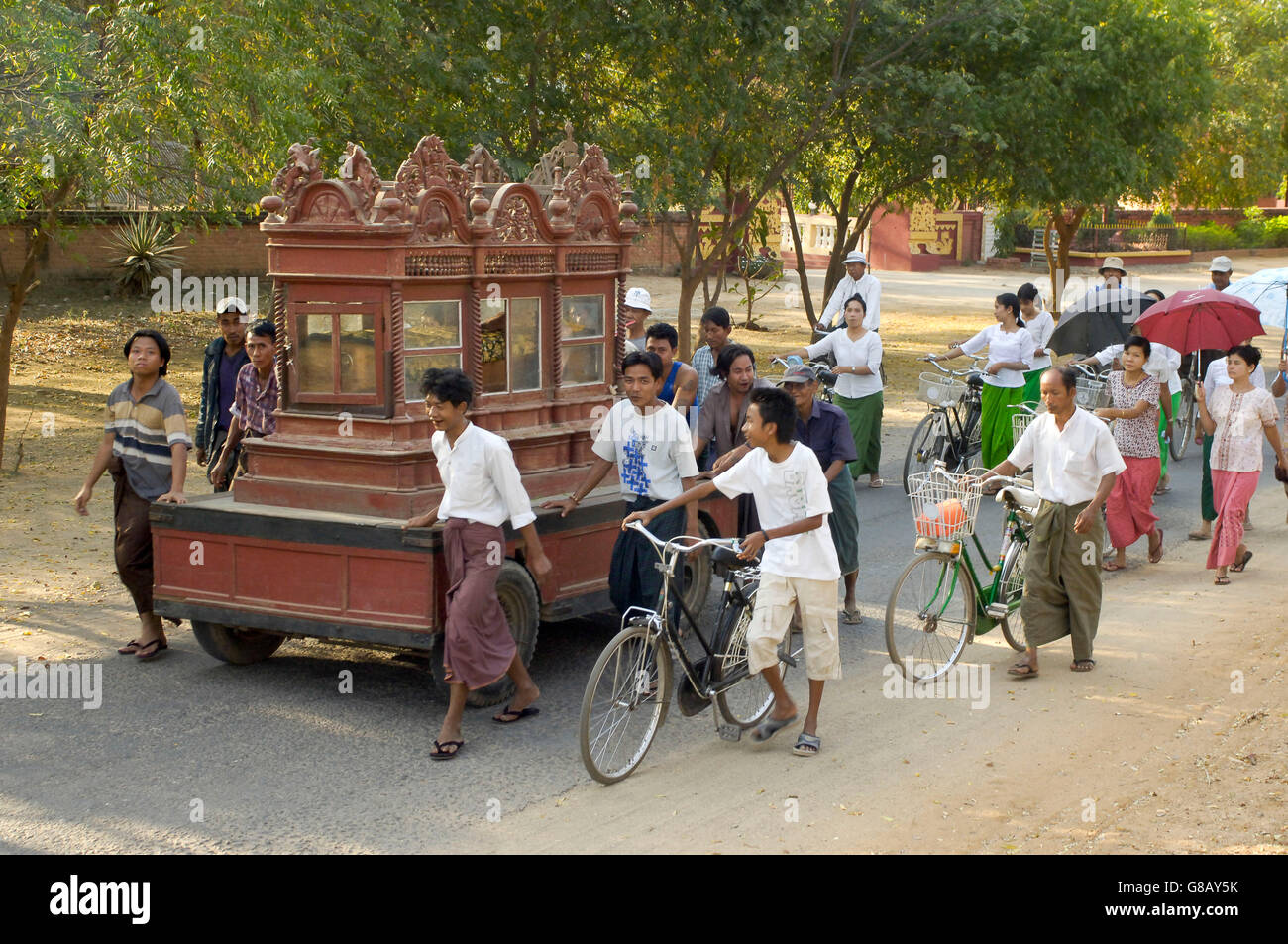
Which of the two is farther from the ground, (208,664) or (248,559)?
(248,559)

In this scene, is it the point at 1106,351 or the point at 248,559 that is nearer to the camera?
the point at 248,559

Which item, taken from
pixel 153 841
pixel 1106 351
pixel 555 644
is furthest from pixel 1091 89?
pixel 153 841

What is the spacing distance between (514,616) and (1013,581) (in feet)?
9.69

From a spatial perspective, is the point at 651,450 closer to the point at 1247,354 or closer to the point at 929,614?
the point at 929,614

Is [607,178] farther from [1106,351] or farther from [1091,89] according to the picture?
[1091,89]

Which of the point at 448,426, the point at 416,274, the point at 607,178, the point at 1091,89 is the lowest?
the point at 448,426

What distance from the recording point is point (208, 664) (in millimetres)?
7836

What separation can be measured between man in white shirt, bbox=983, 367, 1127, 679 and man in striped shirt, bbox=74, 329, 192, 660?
15.4 feet

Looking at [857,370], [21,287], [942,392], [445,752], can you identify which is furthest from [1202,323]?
[21,287]

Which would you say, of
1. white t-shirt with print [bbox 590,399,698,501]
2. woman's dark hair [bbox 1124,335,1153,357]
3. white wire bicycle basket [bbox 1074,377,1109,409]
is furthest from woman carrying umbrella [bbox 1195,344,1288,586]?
white t-shirt with print [bbox 590,399,698,501]

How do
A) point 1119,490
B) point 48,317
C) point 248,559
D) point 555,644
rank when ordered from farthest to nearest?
1. point 48,317
2. point 1119,490
3. point 555,644
4. point 248,559

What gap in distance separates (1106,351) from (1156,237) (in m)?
44.0

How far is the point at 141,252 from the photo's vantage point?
25.1m

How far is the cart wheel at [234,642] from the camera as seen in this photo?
760 cm
